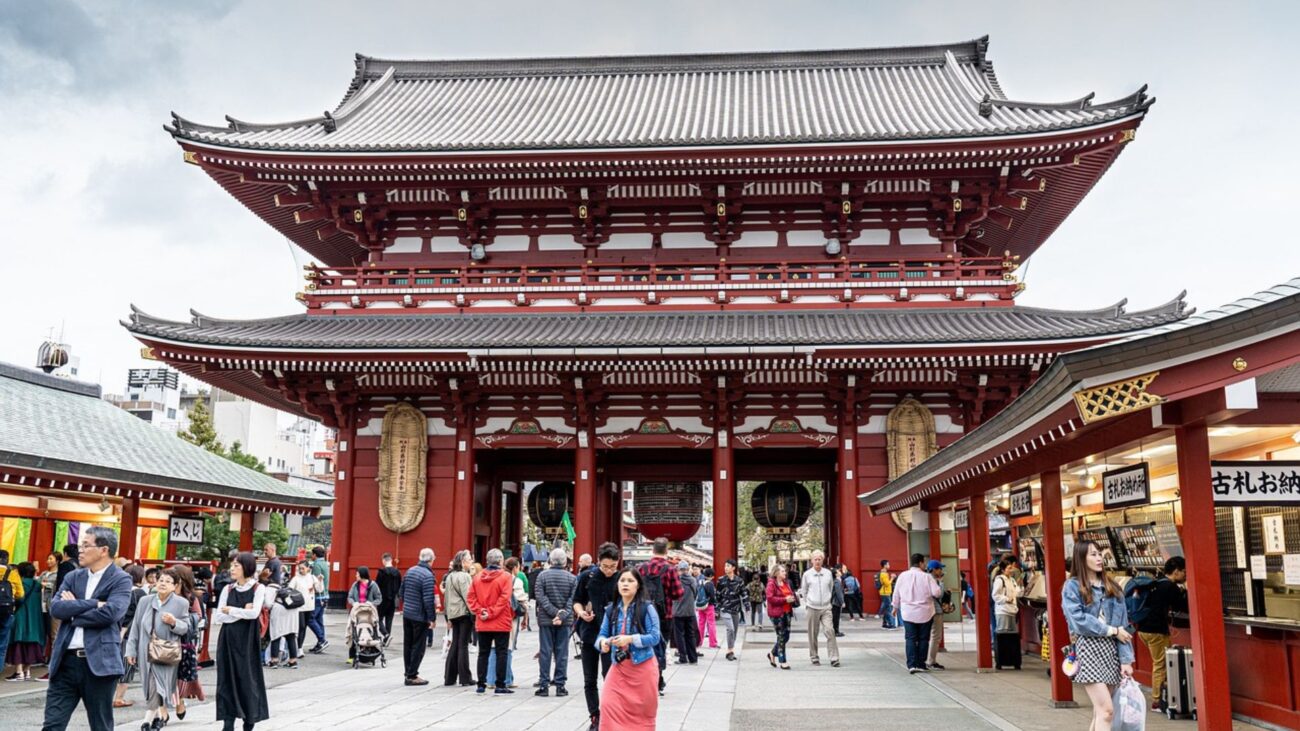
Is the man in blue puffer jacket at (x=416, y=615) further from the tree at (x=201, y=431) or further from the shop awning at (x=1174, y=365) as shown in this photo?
the tree at (x=201, y=431)

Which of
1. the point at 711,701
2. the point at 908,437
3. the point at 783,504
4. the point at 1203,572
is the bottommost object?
the point at 711,701

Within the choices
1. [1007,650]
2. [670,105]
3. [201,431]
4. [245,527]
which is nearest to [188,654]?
[245,527]

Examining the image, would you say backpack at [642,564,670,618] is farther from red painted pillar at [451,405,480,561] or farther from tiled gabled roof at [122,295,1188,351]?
red painted pillar at [451,405,480,561]

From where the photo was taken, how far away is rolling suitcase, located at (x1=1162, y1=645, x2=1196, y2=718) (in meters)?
10.2

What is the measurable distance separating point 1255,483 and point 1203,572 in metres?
1.29

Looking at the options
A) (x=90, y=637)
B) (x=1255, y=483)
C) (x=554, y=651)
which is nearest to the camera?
(x=90, y=637)

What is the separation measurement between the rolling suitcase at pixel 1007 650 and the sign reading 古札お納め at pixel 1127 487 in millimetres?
4872

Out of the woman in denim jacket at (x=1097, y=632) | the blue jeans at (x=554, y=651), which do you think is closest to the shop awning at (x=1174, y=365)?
the woman in denim jacket at (x=1097, y=632)

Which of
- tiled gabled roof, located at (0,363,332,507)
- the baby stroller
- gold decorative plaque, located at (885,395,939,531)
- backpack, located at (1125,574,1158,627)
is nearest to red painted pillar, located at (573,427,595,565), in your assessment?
tiled gabled roof, located at (0,363,332,507)

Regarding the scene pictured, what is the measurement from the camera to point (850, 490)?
72.1 feet

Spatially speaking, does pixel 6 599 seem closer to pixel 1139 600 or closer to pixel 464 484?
pixel 464 484

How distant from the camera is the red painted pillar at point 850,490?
21.9 m

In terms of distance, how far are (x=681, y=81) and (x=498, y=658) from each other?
76.9ft

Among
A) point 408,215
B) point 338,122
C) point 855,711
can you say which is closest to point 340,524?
point 408,215
